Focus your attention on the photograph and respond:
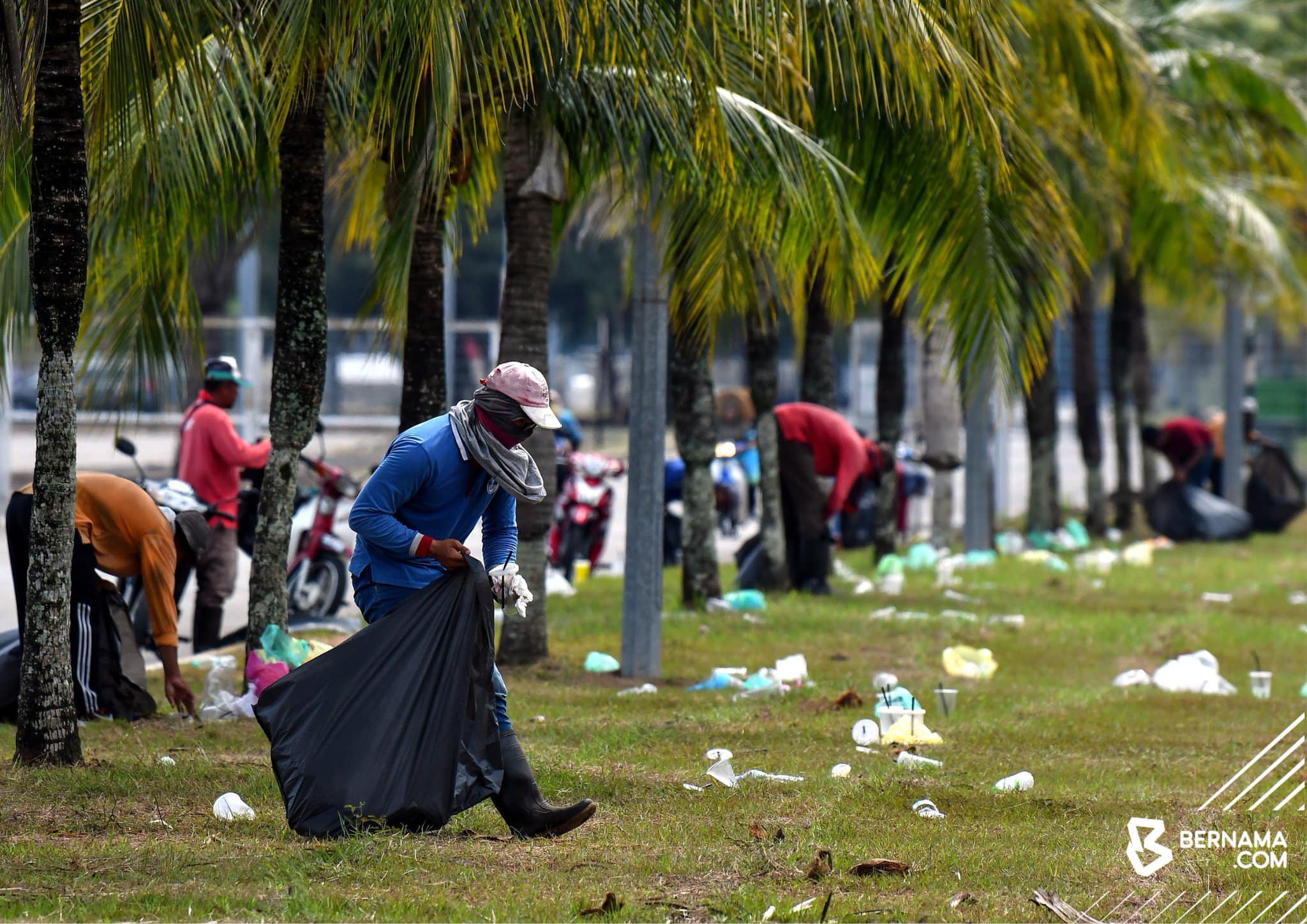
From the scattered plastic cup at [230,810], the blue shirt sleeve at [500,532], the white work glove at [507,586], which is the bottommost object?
the scattered plastic cup at [230,810]

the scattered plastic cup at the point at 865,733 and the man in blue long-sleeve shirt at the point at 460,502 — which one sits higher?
the man in blue long-sleeve shirt at the point at 460,502

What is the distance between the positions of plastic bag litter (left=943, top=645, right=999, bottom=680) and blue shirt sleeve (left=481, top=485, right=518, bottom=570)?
488cm

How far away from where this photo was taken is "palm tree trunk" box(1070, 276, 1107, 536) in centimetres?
2155

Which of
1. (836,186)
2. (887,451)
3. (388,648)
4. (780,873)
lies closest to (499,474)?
(388,648)

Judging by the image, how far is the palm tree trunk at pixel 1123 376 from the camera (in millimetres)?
21719

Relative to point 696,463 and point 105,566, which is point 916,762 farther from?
point 696,463

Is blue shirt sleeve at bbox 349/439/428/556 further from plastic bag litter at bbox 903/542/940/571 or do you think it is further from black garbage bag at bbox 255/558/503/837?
plastic bag litter at bbox 903/542/940/571

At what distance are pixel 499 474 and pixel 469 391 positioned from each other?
16082 millimetres

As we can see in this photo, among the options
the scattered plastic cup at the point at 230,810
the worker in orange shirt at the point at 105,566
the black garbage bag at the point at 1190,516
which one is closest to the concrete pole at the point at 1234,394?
the black garbage bag at the point at 1190,516

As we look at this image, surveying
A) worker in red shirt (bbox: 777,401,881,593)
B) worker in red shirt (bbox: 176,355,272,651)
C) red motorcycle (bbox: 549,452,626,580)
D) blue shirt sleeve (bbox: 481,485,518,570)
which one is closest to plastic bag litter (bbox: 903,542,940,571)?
worker in red shirt (bbox: 777,401,881,593)

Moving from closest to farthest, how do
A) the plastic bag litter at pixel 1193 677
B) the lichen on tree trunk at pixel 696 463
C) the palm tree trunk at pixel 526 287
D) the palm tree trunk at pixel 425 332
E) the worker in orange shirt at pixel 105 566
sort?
the worker in orange shirt at pixel 105 566 → the palm tree trunk at pixel 425 332 → the palm tree trunk at pixel 526 287 → the plastic bag litter at pixel 1193 677 → the lichen on tree trunk at pixel 696 463

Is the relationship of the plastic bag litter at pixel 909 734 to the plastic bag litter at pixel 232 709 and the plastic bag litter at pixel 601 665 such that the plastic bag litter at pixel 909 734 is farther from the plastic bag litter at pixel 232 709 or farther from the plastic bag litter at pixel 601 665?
the plastic bag litter at pixel 232 709

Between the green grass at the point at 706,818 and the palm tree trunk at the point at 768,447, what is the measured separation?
2780 mm

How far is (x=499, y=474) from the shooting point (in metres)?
5.59
